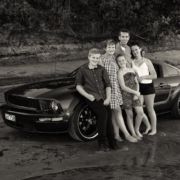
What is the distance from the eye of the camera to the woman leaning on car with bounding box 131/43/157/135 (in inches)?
304

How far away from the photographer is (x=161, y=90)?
8.56 metres

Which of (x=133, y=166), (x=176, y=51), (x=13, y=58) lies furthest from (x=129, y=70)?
(x=176, y=51)

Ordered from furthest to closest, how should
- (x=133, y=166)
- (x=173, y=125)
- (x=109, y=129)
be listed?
(x=173, y=125) < (x=109, y=129) < (x=133, y=166)

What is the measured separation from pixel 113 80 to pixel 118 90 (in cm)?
18

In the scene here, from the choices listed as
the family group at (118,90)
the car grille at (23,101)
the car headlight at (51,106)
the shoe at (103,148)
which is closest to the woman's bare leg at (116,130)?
the family group at (118,90)

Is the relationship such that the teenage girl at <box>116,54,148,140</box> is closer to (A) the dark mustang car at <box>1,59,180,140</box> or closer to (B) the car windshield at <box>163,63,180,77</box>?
(A) the dark mustang car at <box>1,59,180,140</box>

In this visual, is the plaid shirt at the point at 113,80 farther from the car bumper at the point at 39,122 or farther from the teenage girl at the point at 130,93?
the car bumper at the point at 39,122

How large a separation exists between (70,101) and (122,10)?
11.2 m

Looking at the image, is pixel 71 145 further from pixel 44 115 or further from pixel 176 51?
pixel 176 51

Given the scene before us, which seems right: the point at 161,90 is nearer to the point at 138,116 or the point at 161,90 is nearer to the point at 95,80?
the point at 138,116

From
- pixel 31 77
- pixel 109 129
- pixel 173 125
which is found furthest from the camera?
pixel 31 77

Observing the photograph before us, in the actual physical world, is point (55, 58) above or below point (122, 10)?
below

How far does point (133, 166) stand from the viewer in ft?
20.4

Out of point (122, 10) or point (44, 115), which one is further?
point (122, 10)
